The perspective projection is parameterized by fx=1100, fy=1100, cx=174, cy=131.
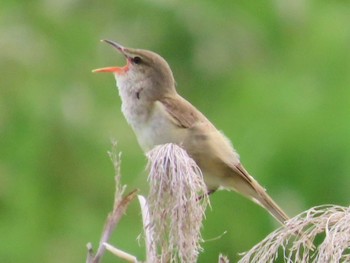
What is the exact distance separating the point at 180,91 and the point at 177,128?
1381 mm

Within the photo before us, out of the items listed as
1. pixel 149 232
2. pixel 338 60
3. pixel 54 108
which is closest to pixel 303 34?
pixel 338 60

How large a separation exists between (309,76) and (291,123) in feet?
0.72

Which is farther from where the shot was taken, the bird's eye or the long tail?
the bird's eye

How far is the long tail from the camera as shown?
3.34 m

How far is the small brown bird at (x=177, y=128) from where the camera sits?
3293mm

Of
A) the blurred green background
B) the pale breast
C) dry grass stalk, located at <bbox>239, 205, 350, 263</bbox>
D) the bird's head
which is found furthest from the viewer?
the blurred green background

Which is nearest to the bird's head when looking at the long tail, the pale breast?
the pale breast

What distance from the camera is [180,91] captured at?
15.4ft

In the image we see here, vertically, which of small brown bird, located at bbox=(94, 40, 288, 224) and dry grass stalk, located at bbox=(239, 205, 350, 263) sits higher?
dry grass stalk, located at bbox=(239, 205, 350, 263)

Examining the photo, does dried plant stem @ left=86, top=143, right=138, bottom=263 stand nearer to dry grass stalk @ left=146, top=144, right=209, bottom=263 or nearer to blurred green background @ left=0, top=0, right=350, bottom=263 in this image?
dry grass stalk @ left=146, top=144, right=209, bottom=263

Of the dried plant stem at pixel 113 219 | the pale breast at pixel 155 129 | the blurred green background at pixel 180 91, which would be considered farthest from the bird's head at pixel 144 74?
the dried plant stem at pixel 113 219

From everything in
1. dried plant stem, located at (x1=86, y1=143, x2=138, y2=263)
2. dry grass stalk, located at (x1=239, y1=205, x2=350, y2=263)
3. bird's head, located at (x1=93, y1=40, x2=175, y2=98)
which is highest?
dry grass stalk, located at (x1=239, y1=205, x2=350, y2=263)

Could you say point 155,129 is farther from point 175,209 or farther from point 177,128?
point 175,209

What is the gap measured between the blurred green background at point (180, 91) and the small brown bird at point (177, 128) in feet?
1.87
